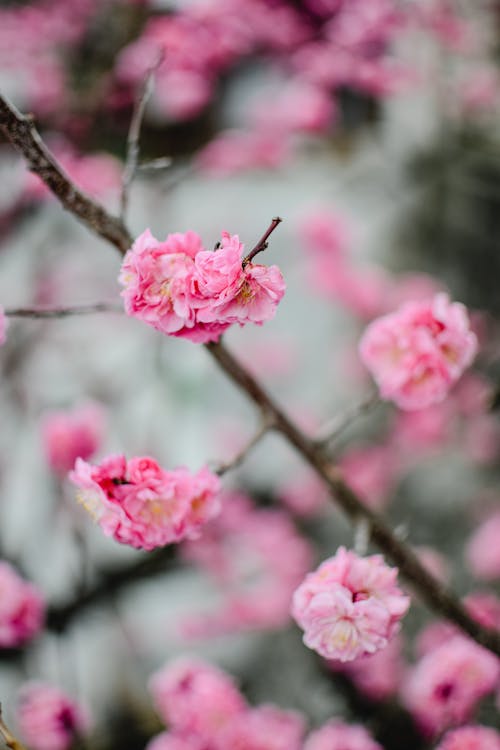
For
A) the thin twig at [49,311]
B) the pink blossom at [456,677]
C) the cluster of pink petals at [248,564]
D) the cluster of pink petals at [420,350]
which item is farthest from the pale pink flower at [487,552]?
the thin twig at [49,311]

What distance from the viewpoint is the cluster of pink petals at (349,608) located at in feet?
3.41

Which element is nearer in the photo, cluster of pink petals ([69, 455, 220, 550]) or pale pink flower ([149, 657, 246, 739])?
cluster of pink petals ([69, 455, 220, 550])

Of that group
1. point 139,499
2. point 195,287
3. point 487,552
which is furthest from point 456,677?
point 487,552

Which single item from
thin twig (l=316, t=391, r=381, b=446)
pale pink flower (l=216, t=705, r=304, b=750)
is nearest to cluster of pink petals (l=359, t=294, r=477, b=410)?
thin twig (l=316, t=391, r=381, b=446)

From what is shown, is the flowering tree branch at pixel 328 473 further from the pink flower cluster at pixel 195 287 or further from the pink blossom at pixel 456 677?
the pink flower cluster at pixel 195 287

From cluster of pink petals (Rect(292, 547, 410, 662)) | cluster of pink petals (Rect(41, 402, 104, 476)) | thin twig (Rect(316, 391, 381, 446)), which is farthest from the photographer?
cluster of pink petals (Rect(41, 402, 104, 476))

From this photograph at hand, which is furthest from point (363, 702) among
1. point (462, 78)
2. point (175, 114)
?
point (175, 114)

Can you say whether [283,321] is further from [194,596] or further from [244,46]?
[194,596]

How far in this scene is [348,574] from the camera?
1.08 metres

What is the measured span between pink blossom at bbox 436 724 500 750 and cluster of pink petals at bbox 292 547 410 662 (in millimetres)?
545

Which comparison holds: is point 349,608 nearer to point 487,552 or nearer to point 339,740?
point 339,740

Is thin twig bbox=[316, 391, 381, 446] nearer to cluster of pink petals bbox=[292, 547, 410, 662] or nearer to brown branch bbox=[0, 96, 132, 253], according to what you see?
cluster of pink petals bbox=[292, 547, 410, 662]

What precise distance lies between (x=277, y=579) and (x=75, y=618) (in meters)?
1.01

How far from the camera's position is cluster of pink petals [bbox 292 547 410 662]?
3.41 ft
